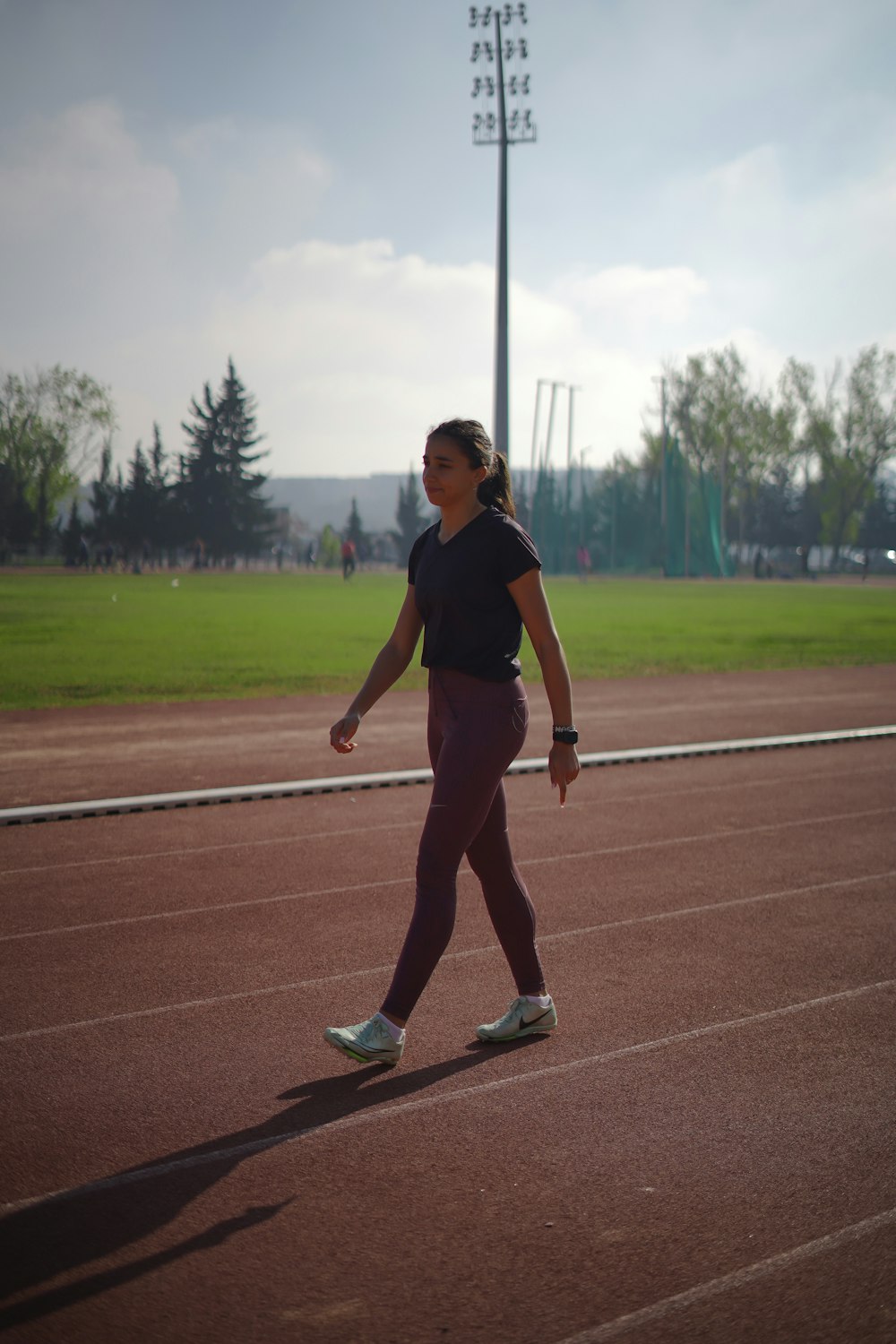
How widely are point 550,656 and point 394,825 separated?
4.12 metres

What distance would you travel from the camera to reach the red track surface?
113 inches

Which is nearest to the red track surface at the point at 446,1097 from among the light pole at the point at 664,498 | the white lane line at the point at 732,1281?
the white lane line at the point at 732,1281

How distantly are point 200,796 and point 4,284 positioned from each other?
11892mm

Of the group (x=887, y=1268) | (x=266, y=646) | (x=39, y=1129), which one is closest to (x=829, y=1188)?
(x=887, y=1268)

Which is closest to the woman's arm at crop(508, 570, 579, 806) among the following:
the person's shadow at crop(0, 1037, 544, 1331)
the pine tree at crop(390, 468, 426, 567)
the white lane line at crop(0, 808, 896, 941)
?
the person's shadow at crop(0, 1037, 544, 1331)

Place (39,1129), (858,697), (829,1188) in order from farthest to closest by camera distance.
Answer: (858,697) < (39,1129) < (829,1188)

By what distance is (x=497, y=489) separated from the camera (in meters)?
4.26

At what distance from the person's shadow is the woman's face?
1.86m

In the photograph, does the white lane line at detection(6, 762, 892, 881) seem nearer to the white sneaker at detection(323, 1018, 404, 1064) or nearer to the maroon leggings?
the white sneaker at detection(323, 1018, 404, 1064)

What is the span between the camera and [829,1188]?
339cm

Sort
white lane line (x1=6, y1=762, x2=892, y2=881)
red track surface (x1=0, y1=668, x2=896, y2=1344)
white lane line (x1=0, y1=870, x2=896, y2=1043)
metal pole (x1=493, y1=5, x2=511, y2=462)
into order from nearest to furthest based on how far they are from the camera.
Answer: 1. red track surface (x1=0, y1=668, x2=896, y2=1344)
2. white lane line (x1=0, y1=870, x2=896, y2=1043)
3. white lane line (x1=6, y1=762, x2=892, y2=881)
4. metal pole (x1=493, y1=5, x2=511, y2=462)

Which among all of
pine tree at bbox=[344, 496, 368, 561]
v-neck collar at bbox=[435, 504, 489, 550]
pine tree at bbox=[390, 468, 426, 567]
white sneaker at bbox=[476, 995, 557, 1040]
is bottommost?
white sneaker at bbox=[476, 995, 557, 1040]

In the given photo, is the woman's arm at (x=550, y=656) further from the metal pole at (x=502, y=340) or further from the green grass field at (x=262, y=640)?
the metal pole at (x=502, y=340)

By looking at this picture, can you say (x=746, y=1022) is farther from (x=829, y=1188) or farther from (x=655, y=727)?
(x=655, y=727)
